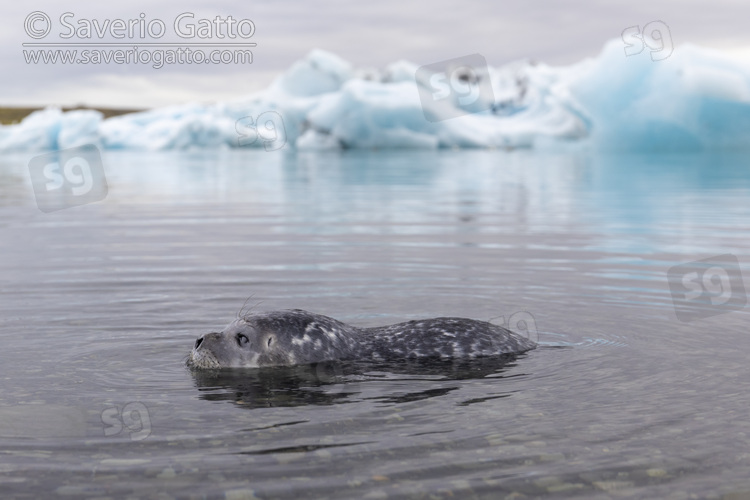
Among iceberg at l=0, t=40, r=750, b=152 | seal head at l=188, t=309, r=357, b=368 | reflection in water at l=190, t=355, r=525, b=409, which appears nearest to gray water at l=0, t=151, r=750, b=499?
reflection in water at l=190, t=355, r=525, b=409

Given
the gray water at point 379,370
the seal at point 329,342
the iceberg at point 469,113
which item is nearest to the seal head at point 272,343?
the seal at point 329,342

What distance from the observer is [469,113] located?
60.5 meters

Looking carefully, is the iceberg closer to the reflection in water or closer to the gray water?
the gray water

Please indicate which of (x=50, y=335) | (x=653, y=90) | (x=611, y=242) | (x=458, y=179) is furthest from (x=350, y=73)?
(x=50, y=335)

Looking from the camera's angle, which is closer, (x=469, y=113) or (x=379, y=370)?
(x=379, y=370)

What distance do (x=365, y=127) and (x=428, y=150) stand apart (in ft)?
30.8

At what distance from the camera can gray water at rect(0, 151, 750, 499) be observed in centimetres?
440

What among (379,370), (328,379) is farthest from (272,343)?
(379,370)

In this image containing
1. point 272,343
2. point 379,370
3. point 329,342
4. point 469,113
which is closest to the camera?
point 379,370

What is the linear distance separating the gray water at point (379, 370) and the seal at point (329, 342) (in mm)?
186

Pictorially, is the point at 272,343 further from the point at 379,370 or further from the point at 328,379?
the point at 379,370

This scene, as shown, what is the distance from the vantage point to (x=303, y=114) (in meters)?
51.8

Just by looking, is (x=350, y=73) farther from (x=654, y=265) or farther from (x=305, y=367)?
(x=305, y=367)

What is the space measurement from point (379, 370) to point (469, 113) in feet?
181
